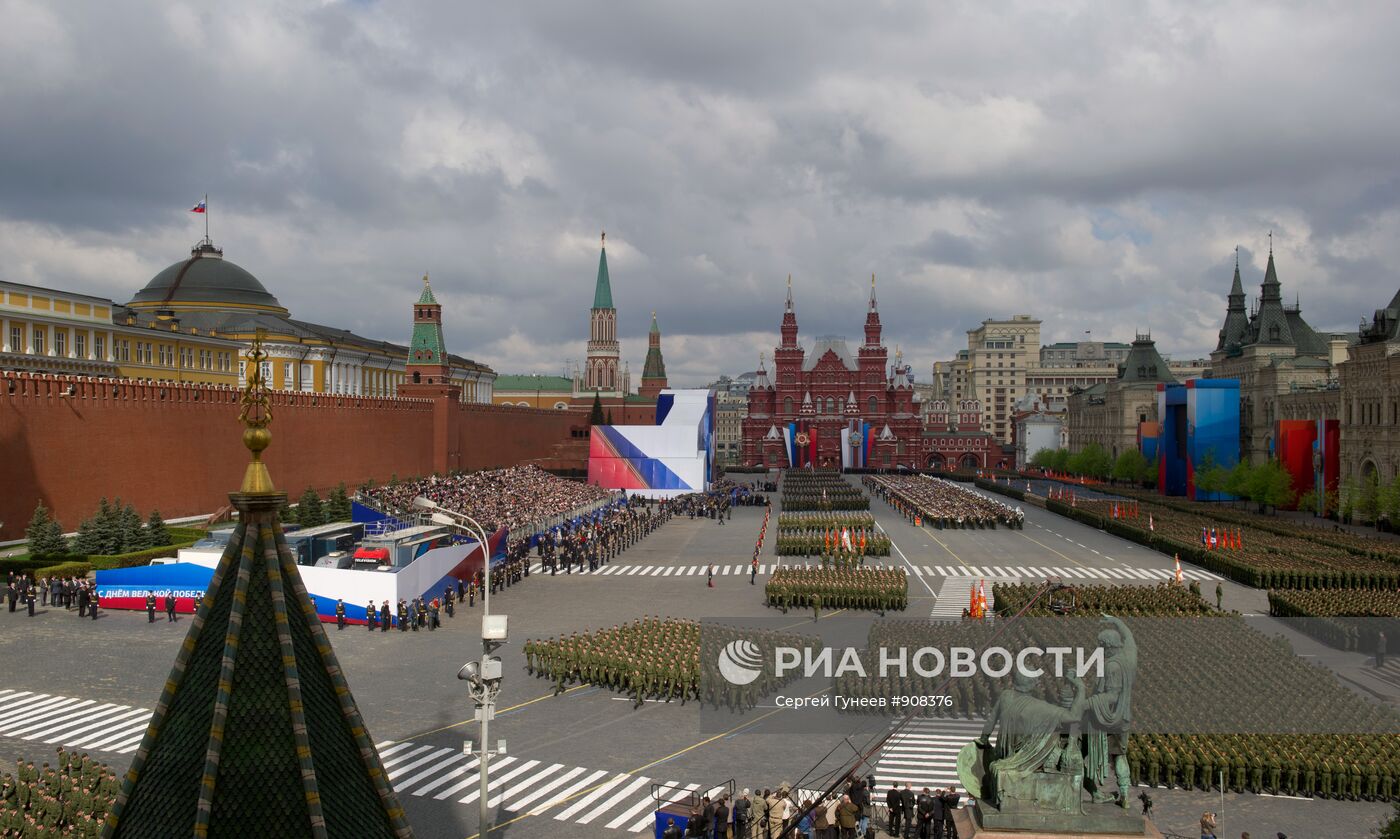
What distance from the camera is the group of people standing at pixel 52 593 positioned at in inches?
1036

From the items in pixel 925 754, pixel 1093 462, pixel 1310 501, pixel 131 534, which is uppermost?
pixel 1093 462

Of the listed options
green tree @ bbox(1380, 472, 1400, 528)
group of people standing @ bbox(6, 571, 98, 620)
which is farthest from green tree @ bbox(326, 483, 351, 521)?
green tree @ bbox(1380, 472, 1400, 528)

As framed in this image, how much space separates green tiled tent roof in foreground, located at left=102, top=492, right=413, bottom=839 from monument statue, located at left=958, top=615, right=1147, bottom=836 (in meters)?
6.86

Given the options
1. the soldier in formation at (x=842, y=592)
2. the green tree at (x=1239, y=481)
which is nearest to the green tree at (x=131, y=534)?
the soldier in formation at (x=842, y=592)

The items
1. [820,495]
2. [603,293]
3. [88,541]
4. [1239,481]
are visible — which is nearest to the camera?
[88,541]

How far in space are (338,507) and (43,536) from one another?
1271cm

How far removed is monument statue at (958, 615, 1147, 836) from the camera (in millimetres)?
10750

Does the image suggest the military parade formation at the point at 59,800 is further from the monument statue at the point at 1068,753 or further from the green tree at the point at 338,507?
the green tree at the point at 338,507

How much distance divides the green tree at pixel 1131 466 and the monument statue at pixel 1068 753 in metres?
72.8

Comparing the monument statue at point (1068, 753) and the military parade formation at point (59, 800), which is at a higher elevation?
the monument statue at point (1068, 753)

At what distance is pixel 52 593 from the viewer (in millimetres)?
27797

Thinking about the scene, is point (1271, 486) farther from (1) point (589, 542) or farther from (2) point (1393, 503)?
(1) point (589, 542)

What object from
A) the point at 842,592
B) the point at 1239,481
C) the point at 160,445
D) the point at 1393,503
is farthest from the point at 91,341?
the point at 1239,481

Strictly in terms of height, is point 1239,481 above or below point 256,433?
below
